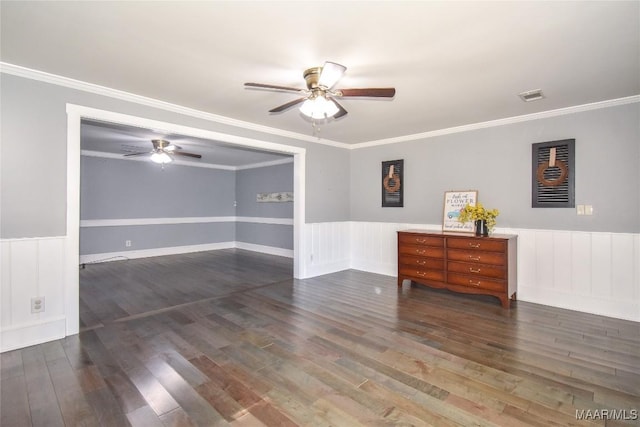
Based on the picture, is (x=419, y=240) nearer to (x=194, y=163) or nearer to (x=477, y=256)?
(x=477, y=256)

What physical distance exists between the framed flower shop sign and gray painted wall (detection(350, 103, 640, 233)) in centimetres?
10

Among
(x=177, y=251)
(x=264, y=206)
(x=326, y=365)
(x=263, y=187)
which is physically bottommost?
(x=326, y=365)

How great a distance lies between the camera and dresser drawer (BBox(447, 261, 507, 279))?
3879mm

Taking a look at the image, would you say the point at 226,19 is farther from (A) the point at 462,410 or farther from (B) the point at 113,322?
(B) the point at 113,322

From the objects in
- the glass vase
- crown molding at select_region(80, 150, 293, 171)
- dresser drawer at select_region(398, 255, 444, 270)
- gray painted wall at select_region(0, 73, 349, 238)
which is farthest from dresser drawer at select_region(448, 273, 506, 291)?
crown molding at select_region(80, 150, 293, 171)

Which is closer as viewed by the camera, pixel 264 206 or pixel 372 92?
pixel 372 92

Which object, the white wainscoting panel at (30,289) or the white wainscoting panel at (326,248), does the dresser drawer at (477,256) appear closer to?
the white wainscoting panel at (326,248)

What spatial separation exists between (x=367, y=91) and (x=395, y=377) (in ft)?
7.38

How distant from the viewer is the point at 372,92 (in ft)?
8.49

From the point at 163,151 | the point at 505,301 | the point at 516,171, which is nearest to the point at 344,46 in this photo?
the point at 516,171

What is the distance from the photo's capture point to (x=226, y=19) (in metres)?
2.08

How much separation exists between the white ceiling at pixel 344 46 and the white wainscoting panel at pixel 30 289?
64.5 inches

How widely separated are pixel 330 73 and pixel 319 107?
394mm

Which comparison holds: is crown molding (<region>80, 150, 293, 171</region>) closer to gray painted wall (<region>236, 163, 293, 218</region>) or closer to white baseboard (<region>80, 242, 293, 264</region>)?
gray painted wall (<region>236, 163, 293, 218</region>)
